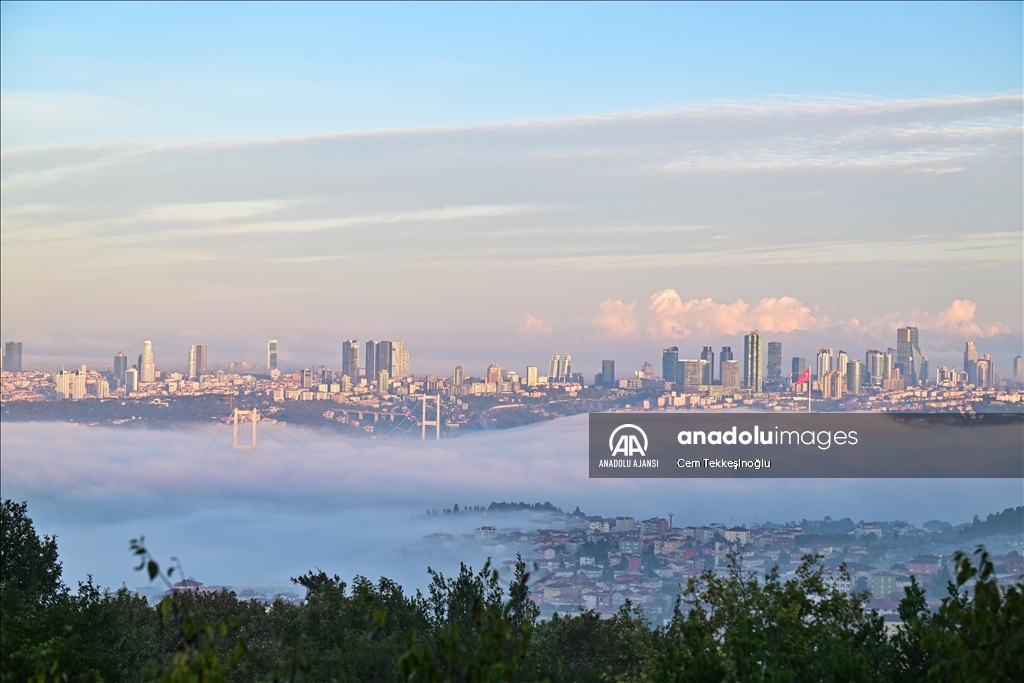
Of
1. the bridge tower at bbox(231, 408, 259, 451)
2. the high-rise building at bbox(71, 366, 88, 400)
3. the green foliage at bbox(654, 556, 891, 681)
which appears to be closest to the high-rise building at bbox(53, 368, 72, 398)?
the high-rise building at bbox(71, 366, 88, 400)

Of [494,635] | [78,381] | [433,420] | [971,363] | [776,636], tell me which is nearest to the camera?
[494,635]

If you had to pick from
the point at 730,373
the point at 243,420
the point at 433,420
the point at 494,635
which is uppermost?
the point at 730,373

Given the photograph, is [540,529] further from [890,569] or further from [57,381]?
[57,381]

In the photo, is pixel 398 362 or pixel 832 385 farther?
pixel 398 362

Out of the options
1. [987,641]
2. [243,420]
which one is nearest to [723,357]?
[243,420]

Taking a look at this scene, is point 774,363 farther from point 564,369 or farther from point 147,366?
point 147,366

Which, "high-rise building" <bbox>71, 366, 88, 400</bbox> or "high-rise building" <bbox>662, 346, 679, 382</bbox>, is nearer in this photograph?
"high-rise building" <bbox>662, 346, 679, 382</bbox>

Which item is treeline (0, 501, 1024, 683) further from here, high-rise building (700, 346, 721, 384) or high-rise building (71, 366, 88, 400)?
high-rise building (71, 366, 88, 400)

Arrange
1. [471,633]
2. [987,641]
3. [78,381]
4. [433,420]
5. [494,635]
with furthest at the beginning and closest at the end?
[78,381] → [433,420] → [471,633] → [987,641] → [494,635]

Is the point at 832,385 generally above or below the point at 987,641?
above
